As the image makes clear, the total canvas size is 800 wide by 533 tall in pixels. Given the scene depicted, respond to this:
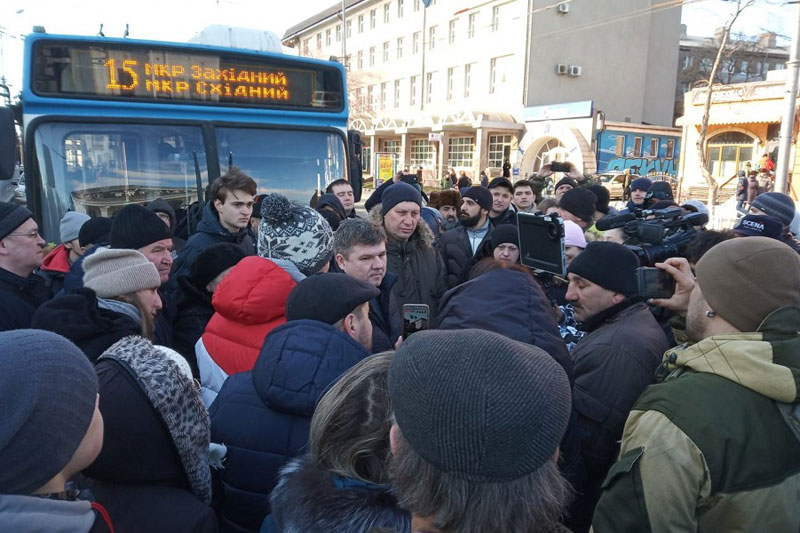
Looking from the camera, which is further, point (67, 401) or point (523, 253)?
point (523, 253)

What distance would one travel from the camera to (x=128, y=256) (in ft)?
8.36

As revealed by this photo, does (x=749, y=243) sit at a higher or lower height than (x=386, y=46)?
lower

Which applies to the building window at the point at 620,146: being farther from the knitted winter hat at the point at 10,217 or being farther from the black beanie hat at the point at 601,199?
the knitted winter hat at the point at 10,217

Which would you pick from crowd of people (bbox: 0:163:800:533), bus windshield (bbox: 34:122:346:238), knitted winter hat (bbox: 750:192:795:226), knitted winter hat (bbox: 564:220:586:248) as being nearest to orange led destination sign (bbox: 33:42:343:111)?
bus windshield (bbox: 34:122:346:238)

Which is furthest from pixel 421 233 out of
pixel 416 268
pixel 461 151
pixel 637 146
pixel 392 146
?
pixel 392 146

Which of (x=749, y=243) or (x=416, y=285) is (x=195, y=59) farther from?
(x=749, y=243)

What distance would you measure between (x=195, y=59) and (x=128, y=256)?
10.4ft

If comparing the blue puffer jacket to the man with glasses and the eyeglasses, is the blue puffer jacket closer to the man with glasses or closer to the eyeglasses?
the man with glasses

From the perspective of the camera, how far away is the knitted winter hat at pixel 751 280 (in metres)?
1.71

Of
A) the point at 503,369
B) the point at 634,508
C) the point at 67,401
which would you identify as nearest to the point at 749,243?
the point at 634,508

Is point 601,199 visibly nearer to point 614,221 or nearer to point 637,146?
point 614,221

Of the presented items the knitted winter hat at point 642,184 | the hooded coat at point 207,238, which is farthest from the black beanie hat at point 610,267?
the knitted winter hat at point 642,184

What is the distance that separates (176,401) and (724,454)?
1.57m

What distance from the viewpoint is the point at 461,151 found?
37812 mm
